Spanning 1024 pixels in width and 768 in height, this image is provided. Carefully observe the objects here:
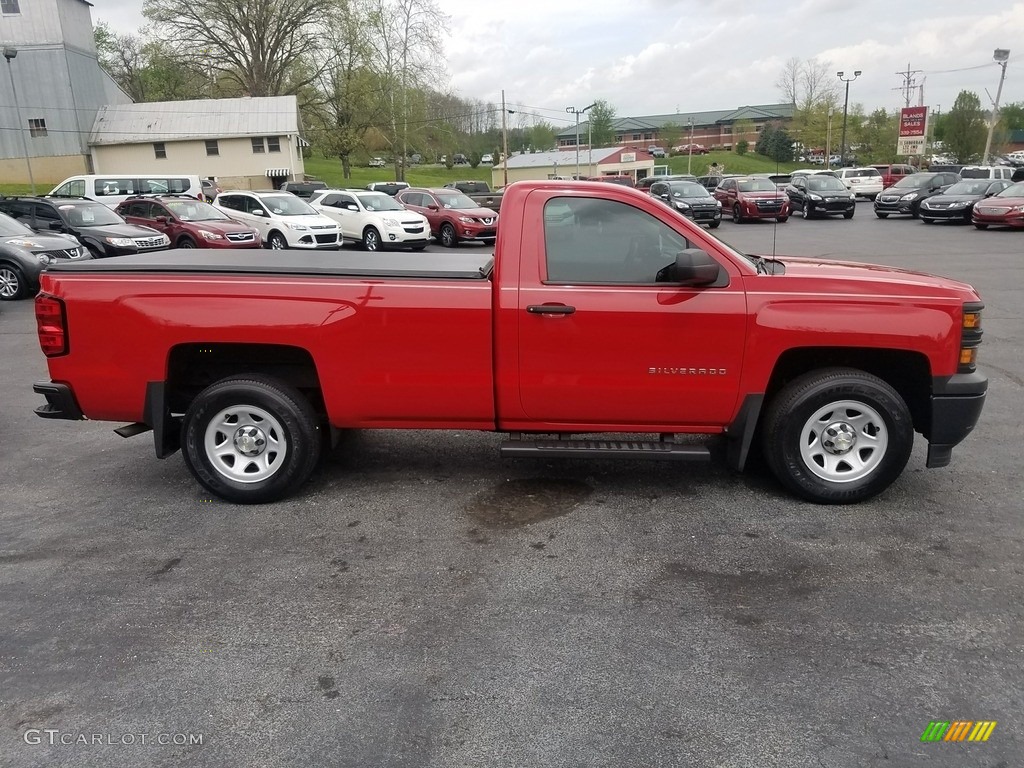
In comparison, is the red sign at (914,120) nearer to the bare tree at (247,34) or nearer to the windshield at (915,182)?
the windshield at (915,182)

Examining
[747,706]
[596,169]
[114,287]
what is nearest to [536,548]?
[747,706]

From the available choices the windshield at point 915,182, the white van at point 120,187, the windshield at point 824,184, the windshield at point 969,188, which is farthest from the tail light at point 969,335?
the windshield at point 915,182

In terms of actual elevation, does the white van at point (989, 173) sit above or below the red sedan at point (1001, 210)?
above

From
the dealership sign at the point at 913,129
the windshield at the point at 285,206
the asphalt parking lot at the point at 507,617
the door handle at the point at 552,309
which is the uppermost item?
the dealership sign at the point at 913,129

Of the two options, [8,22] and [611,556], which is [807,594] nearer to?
[611,556]

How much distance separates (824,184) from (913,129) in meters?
43.6

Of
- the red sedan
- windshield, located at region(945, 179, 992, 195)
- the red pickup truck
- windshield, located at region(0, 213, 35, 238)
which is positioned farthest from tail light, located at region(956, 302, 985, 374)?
windshield, located at region(945, 179, 992, 195)

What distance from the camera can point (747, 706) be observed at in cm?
299

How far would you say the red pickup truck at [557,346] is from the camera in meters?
4.57

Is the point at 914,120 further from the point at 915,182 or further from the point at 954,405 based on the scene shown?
the point at 954,405

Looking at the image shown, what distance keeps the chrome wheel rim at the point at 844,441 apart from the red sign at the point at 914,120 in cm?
7273

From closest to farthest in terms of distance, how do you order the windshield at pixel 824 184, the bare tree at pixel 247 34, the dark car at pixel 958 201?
the dark car at pixel 958 201 < the windshield at pixel 824 184 < the bare tree at pixel 247 34

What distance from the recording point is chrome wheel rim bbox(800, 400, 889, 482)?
185 inches

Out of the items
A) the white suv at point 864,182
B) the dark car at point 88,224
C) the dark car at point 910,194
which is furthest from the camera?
the white suv at point 864,182
